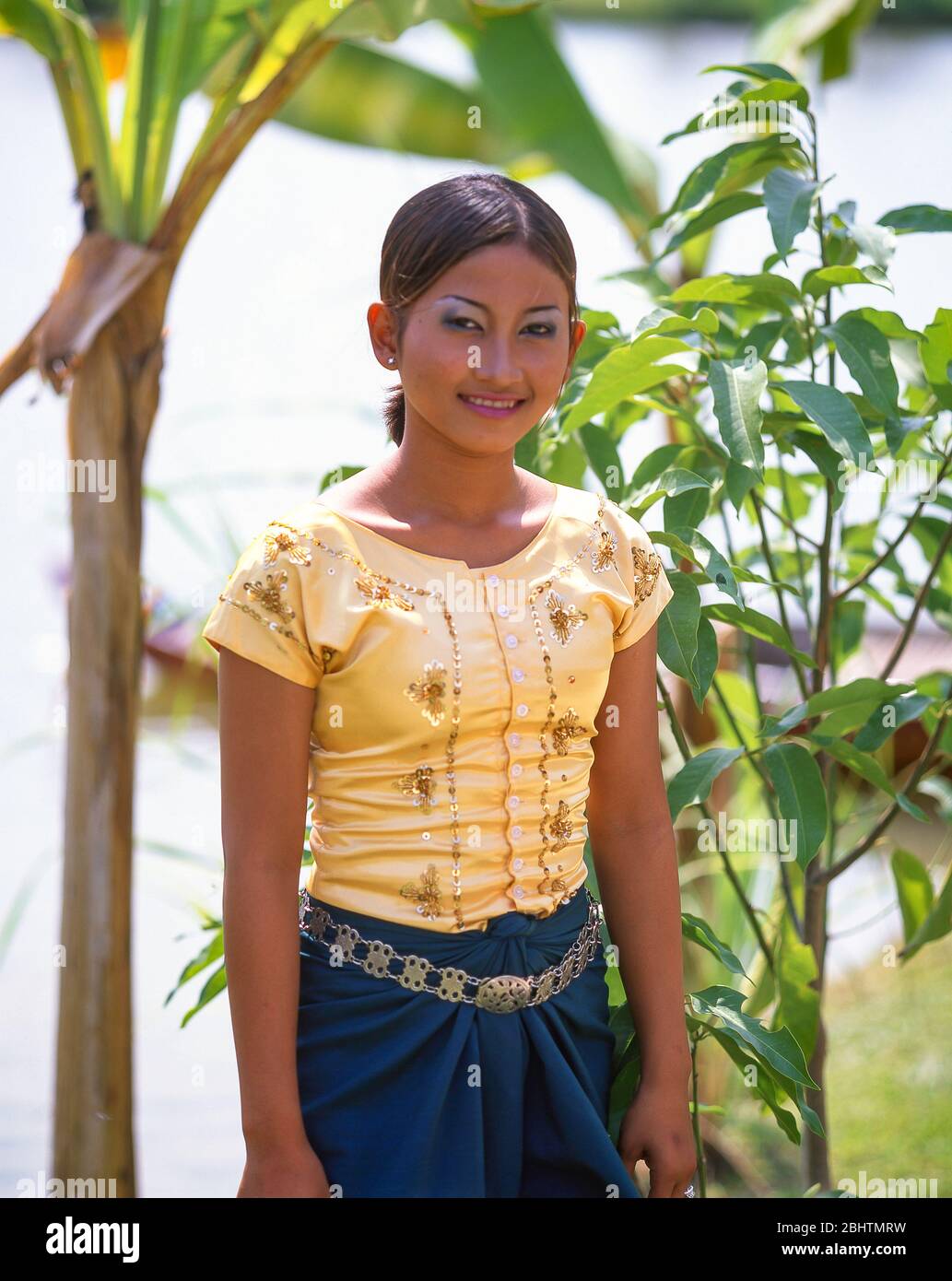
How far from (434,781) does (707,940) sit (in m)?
0.33

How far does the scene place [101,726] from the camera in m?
1.77

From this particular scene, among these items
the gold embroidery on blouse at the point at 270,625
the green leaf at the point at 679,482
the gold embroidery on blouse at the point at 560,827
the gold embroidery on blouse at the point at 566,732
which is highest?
the green leaf at the point at 679,482

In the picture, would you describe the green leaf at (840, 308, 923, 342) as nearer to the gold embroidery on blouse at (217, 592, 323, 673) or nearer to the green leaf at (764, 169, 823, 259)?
the green leaf at (764, 169, 823, 259)

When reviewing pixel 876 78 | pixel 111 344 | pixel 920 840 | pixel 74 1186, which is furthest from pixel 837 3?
pixel 876 78

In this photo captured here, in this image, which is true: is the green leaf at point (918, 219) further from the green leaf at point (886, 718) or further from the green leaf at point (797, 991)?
the green leaf at point (797, 991)

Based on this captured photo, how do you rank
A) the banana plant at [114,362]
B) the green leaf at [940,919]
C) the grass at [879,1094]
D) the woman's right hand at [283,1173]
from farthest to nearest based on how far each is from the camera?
the grass at [879,1094]
the banana plant at [114,362]
the green leaf at [940,919]
the woman's right hand at [283,1173]

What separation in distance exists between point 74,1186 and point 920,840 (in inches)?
86.9

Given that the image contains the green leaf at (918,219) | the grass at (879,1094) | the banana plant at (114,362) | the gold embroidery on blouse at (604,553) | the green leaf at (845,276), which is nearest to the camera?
the gold embroidery on blouse at (604,553)

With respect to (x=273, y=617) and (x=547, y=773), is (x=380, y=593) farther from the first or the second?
(x=547, y=773)

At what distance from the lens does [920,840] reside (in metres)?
3.32

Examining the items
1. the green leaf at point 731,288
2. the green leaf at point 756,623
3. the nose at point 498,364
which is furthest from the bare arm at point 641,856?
the green leaf at point 731,288

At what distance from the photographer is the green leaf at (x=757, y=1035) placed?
3.69ft

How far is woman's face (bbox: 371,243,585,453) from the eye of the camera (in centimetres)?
99

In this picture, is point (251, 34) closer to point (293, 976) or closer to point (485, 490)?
point (485, 490)
